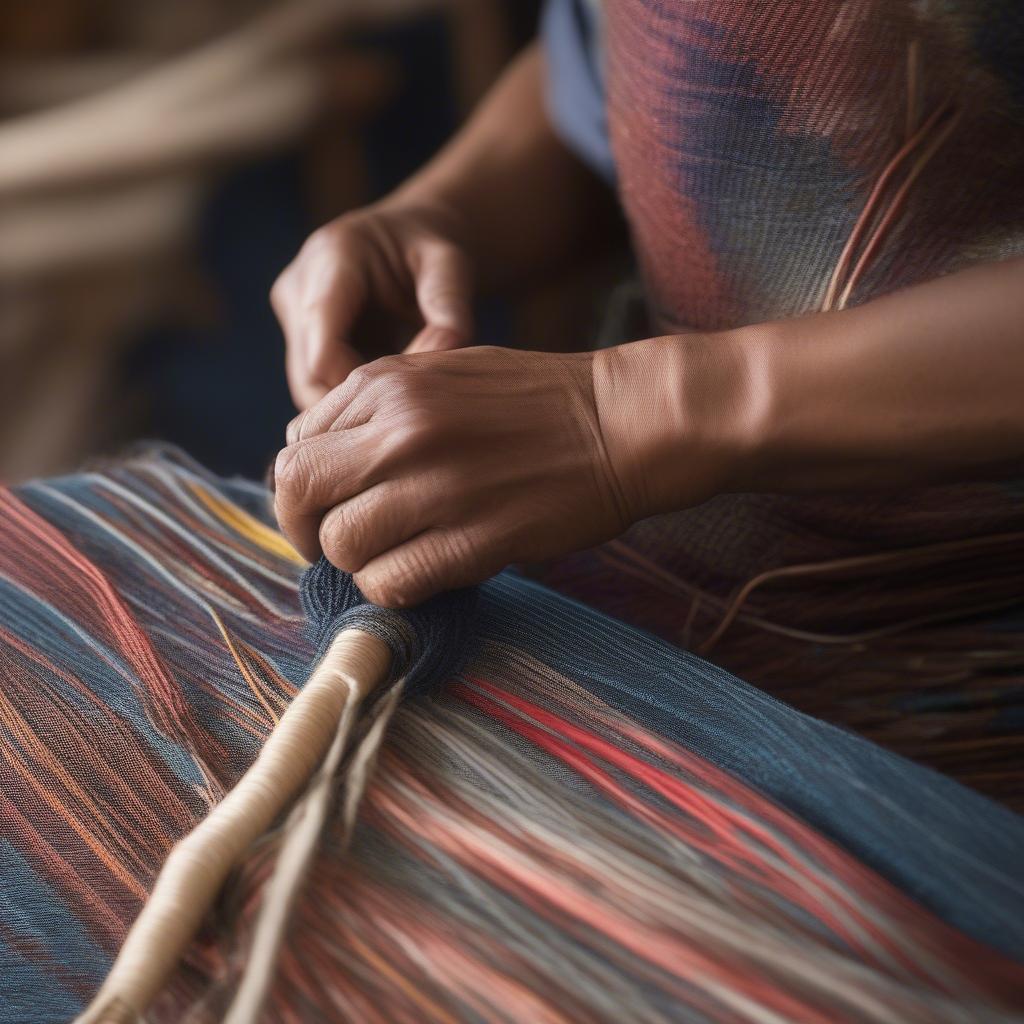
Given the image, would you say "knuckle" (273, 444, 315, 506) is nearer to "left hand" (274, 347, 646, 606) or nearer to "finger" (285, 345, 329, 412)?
"left hand" (274, 347, 646, 606)

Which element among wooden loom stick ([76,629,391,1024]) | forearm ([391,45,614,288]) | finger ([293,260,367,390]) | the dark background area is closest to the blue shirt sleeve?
forearm ([391,45,614,288])

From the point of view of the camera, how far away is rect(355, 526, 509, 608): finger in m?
0.46

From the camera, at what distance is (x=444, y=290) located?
0.66 m

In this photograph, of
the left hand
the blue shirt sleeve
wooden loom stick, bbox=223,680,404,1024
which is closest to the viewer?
wooden loom stick, bbox=223,680,404,1024

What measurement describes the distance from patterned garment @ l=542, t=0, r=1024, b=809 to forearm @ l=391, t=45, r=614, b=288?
0.64 feet

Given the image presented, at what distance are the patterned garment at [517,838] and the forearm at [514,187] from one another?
37cm

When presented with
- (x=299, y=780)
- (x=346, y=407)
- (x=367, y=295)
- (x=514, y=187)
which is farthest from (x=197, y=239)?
(x=299, y=780)

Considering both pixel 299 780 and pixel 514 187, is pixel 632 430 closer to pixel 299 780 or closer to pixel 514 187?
pixel 299 780

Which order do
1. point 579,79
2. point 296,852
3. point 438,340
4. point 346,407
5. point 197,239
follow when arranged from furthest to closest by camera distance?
point 197,239
point 579,79
point 438,340
point 346,407
point 296,852

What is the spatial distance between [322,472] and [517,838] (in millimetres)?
168

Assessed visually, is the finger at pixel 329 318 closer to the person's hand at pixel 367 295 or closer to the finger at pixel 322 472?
the person's hand at pixel 367 295

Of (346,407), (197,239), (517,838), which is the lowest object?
(197,239)

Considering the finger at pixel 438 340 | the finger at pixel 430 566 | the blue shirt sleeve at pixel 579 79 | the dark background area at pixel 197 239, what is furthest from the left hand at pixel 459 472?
the dark background area at pixel 197 239

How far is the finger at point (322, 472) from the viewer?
46 centimetres
